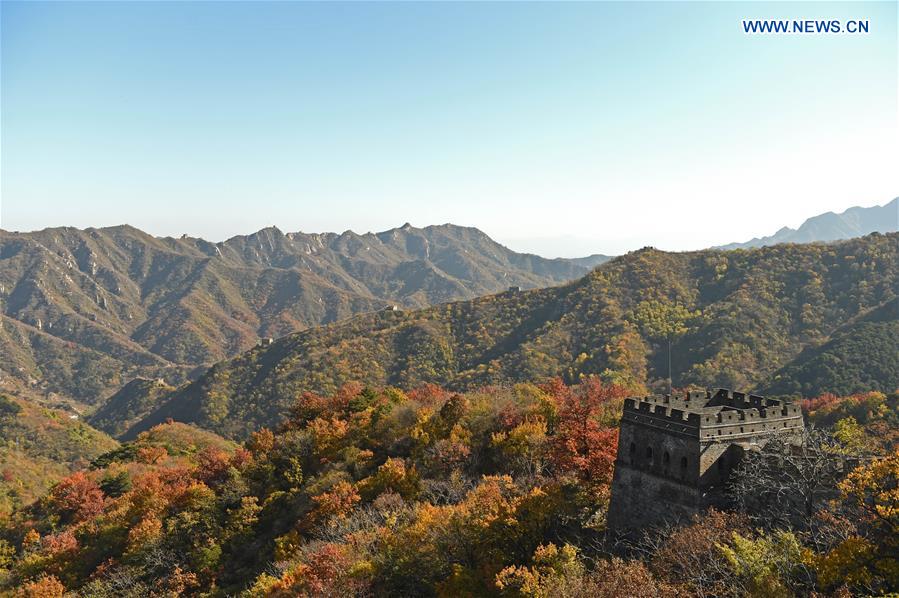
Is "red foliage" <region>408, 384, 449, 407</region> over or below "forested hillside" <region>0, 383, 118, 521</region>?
over

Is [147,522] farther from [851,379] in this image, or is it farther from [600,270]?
[600,270]

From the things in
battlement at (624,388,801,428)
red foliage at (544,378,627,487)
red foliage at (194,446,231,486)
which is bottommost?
red foliage at (194,446,231,486)

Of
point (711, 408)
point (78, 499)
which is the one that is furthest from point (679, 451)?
point (78, 499)

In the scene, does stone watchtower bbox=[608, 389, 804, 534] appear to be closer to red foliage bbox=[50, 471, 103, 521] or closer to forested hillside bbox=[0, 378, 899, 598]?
forested hillside bbox=[0, 378, 899, 598]

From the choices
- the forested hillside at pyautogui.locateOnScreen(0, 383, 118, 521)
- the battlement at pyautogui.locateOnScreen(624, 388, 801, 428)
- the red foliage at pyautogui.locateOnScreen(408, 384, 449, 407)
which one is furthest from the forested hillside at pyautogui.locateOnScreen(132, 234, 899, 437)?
the battlement at pyautogui.locateOnScreen(624, 388, 801, 428)

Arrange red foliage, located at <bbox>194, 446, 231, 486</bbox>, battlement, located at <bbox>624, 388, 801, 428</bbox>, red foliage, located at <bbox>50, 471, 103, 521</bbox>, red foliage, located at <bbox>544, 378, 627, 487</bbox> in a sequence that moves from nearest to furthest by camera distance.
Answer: battlement, located at <bbox>624, 388, 801, 428</bbox> < red foliage, located at <bbox>544, 378, 627, 487</bbox> < red foliage, located at <bbox>194, 446, 231, 486</bbox> < red foliage, located at <bbox>50, 471, 103, 521</bbox>

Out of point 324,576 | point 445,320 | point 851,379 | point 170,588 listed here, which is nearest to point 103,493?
point 170,588
